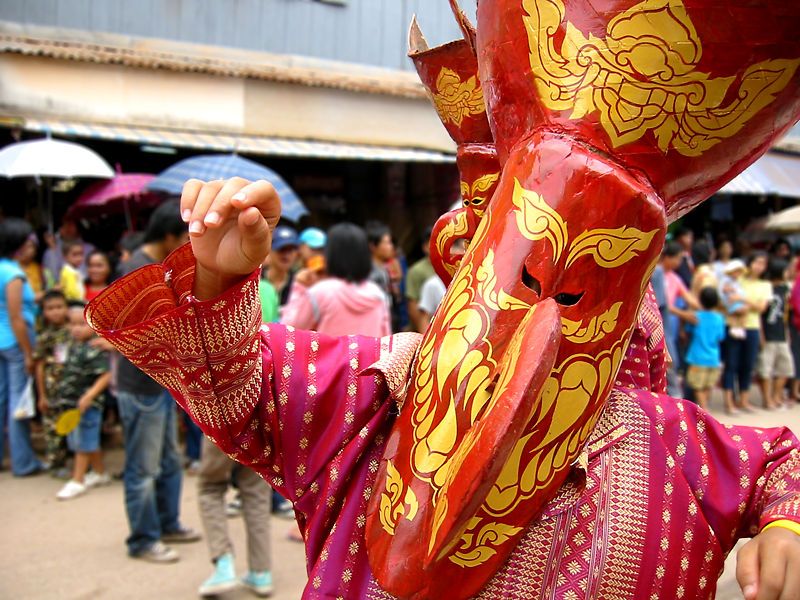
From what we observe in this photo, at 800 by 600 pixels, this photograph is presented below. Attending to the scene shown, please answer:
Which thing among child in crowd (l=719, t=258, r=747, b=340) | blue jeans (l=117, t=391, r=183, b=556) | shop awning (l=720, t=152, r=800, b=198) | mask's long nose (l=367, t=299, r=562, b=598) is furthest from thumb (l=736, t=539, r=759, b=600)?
shop awning (l=720, t=152, r=800, b=198)

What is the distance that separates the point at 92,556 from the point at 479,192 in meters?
3.34

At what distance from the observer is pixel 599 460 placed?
103cm

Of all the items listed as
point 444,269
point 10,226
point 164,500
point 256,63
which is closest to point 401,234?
point 256,63

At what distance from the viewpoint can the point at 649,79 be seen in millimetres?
859

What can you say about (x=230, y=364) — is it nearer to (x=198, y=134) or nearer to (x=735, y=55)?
(x=735, y=55)

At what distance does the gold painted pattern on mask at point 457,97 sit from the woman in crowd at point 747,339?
6418mm

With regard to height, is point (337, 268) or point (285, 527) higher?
point (337, 268)

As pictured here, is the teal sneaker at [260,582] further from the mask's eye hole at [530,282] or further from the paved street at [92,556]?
the mask's eye hole at [530,282]

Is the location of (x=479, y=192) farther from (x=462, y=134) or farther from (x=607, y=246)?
(x=607, y=246)

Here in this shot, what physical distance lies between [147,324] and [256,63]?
26.7 ft

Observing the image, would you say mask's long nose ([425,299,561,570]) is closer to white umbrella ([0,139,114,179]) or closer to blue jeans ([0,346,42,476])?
blue jeans ([0,346,42,476])

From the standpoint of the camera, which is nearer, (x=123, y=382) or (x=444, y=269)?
(x=444, y=269)

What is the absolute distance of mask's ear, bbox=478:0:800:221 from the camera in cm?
84

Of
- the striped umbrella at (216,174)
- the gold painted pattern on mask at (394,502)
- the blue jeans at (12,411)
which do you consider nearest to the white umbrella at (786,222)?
the striped umbrella at (216,174)
